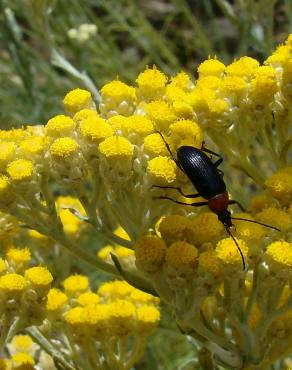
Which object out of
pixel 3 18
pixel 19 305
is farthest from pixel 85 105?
pixel 3 18

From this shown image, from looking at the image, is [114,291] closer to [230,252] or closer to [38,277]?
[38,277]

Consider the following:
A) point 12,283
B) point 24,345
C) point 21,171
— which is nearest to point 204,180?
point 21,171

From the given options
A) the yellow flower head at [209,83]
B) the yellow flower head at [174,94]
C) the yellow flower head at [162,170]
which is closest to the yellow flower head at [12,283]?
the yellow flower head at [162,170]

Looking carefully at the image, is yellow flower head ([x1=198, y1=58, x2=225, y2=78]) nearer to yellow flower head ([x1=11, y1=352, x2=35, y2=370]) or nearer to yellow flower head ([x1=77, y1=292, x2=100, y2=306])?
yellow flower head ([x1=77, y1=292, x2=100, y2=306])

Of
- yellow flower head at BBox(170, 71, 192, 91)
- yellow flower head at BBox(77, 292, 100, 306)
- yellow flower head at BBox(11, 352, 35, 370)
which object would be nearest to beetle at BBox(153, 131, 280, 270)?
yellow flower head at BBox(170, 71, 192, 91)

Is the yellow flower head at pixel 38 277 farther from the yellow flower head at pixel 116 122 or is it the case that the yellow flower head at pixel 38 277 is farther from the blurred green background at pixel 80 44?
the blurred green background at pixel 80 44
